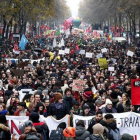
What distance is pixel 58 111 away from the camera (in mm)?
11789

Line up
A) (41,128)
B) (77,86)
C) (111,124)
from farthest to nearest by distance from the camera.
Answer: (77,86) < (111,124) < (41,128)

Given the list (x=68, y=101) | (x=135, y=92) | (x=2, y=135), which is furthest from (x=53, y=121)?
(x=2, y=135)

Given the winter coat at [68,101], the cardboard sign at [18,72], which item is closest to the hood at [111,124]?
the winter coat at [68,101]

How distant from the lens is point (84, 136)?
8.38m

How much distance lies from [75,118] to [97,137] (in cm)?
285

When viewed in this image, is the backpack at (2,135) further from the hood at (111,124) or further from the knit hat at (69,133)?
the hood at (111,124)

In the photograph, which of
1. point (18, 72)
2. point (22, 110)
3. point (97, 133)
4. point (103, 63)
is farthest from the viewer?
point (103, 63)

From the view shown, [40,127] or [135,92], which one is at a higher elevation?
[135,92]

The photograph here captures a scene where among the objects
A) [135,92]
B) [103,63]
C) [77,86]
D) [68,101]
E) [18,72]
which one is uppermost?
[103,63]

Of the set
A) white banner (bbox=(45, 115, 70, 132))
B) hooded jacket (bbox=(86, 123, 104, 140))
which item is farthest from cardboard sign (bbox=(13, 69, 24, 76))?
hooded jacket (bbox=(86, 123, 104, 140))

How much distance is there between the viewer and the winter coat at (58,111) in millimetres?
11766

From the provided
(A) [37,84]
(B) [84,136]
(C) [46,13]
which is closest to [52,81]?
(A) [37,84]

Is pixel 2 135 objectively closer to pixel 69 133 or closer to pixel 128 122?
pixel 69 133

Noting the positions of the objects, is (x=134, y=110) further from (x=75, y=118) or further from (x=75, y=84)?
(x=75, y=84)
